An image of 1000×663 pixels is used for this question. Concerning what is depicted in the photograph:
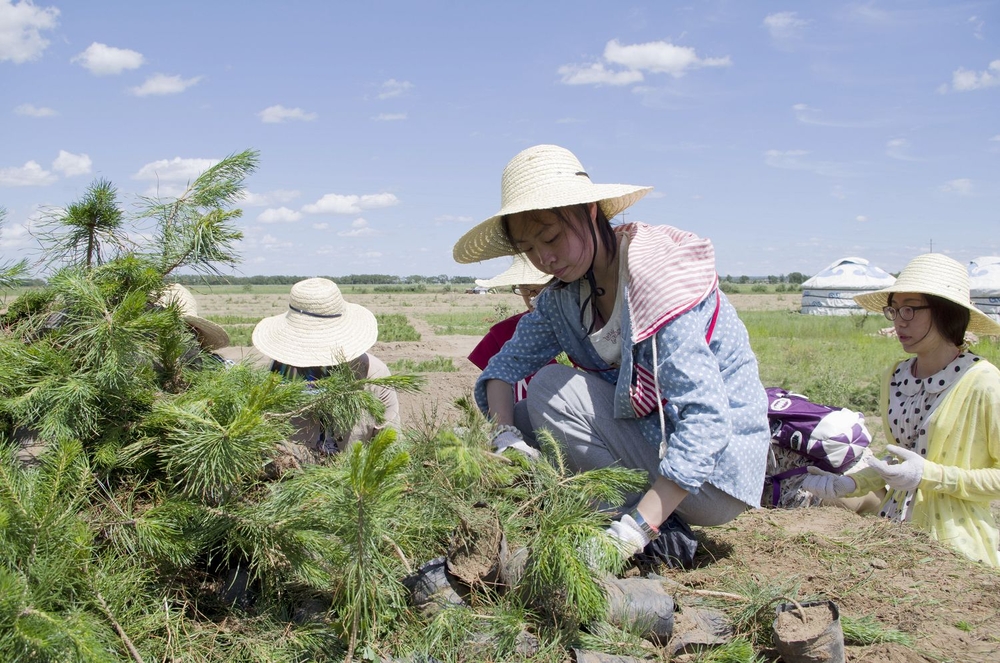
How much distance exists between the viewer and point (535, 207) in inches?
87.0

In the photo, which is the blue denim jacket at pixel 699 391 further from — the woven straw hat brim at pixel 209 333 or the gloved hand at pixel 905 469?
the woven straw hat brim at pixel 209 333

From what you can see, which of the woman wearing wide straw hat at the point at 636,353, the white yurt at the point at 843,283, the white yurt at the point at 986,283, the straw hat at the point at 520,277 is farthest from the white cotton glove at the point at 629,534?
the white yurt at the point at 843,283

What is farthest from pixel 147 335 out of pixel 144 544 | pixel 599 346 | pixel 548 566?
pixel 599 346

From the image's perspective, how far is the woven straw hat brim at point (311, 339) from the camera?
9.96ft

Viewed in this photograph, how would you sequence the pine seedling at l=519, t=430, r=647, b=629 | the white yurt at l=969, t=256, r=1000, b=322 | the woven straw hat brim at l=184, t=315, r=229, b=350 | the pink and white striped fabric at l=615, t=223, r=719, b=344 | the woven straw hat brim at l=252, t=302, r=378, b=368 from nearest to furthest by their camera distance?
the pine seedling at l=519, t=430, r=647, b=629, the pink and white striped fabric at l=615, t=223, r=719, b=344, the woven straw hat brim at l=184, t=315, r=229, b=350, the woven straw hat brim at l=252, t=302, r=378, b=368, the white yurt at l=969, t=256, r=1000, b=322

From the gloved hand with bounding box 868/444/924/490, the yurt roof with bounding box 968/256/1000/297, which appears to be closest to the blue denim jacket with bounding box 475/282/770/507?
the gloved hand with bounding box 868/444/924/490

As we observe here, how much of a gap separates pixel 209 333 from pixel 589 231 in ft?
4.69

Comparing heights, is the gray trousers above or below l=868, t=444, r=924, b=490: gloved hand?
above

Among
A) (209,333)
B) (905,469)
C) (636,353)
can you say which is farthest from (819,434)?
(209,333)

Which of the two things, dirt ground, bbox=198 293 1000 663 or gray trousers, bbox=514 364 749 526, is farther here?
gray trousers, bbox=514 364 749 526

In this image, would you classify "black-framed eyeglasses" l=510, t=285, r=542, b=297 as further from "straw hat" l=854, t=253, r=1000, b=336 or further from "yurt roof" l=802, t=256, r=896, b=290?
"yurt roof" l=802, t=256, r=896, b=290

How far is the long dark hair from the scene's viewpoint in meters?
2.32

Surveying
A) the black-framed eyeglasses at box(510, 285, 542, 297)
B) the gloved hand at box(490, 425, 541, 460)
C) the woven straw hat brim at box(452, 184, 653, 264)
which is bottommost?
the gloved hand at box(490, 425, 541, 460)

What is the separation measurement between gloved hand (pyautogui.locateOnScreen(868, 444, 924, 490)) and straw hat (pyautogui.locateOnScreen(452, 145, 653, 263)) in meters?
1.45
